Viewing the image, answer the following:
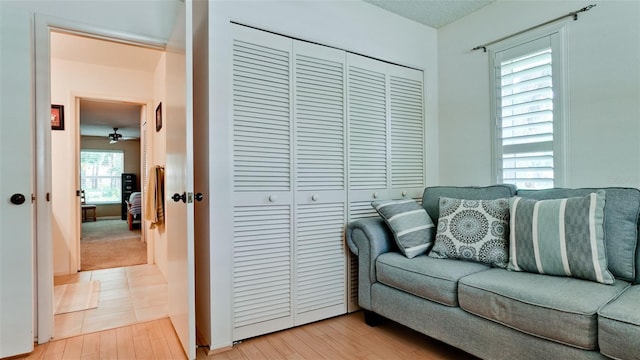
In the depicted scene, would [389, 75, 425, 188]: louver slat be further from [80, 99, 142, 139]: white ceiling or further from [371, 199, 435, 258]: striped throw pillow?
[80, 99, 142, 139]: white ceiling

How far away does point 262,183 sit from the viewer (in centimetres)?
219

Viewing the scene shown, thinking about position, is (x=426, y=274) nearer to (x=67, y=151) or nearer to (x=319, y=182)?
(x=319, y=182)

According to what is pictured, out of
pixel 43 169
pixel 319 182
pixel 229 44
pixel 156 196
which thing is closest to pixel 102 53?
pixel 156 196

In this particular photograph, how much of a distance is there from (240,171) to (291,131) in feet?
1.45

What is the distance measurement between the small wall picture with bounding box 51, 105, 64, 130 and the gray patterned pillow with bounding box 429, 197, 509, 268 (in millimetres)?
4034

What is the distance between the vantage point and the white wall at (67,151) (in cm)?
373

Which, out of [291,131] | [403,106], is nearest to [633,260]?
[403,106]

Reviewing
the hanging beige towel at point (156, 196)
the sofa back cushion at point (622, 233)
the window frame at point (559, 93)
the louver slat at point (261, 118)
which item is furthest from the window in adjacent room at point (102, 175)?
the sofa back cushion at point (622, 233)

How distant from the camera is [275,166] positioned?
2244mm

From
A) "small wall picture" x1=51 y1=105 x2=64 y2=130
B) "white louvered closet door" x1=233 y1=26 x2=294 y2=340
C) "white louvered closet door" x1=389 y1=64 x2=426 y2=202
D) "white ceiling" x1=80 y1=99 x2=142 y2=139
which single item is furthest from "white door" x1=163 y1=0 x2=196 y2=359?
"white ceiling" x1=80 y1=99 x2=142 y2=139

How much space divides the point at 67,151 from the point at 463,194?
13.3 feet

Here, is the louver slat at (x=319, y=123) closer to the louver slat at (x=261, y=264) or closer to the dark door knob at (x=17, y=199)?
the louver slat at (x=261, y=264)

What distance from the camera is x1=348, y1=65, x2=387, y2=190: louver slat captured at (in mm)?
2580

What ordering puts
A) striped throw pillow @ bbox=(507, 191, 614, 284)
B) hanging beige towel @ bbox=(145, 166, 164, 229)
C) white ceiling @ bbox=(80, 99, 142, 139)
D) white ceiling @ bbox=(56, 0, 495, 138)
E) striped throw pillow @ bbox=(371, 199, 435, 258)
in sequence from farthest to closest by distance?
white ceiling @ bbox=(80, 99, 142, 139) → hanging beige towel @ bbox=(145, 166, 164, 229) → white ceiling @ bbox=(56, 0, 495, 138) → striped throw pillow @ bbox=(371, 199, 435, 258) → striped throw pillow @ bbox=(507, 191, 614, 284)
